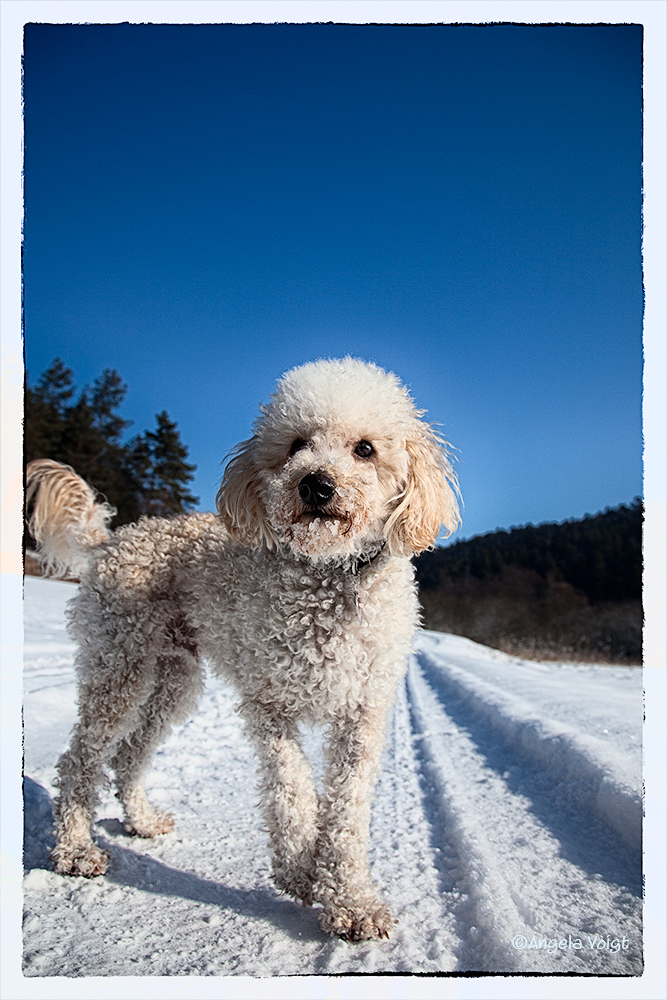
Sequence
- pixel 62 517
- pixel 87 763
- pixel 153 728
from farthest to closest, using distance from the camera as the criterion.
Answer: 1. pixel 62 517
2. pixel 153 728
3. pixel 87 763

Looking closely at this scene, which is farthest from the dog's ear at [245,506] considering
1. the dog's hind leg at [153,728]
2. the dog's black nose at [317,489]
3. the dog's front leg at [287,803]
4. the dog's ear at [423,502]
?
the dog's hind leg at [153,728]

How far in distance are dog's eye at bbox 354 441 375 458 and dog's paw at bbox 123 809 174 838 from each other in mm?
2109

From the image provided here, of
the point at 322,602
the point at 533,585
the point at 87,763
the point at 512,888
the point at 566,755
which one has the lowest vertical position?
the point at 512,888

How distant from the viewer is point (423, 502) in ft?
7.88

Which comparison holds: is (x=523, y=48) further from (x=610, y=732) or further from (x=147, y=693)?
(x=610, y=732)

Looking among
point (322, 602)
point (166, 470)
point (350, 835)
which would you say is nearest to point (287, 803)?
point (350, 835)

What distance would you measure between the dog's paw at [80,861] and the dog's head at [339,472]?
5.04ft

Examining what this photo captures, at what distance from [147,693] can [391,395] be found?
190 cm

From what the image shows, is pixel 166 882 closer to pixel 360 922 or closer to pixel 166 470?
pixel 360 922

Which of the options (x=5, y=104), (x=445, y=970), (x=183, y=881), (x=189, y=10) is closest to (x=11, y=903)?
(x=183, y=881)

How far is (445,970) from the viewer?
5.95ft

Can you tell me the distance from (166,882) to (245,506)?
161 cm

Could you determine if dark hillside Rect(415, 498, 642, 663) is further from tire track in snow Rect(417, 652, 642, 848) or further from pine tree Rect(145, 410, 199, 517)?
tire track in snow Rect(417, 652, 642, 848)

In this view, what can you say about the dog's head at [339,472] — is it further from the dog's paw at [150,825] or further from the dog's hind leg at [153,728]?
the dog's paw at [150,825]
